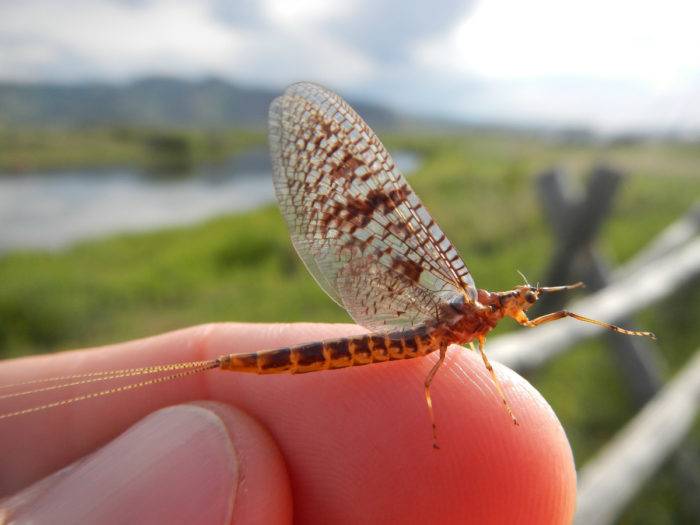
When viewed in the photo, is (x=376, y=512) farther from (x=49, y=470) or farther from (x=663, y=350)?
(x=663, y=350)

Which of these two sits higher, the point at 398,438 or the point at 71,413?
the point at 71,413

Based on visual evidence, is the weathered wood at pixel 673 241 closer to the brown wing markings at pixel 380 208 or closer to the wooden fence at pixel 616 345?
the wooden fence at pixel 616 345

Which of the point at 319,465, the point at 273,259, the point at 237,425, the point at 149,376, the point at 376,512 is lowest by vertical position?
the point at 376,512

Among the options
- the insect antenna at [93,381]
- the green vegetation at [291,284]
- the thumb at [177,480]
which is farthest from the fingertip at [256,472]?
the green vegetation at [291,284]

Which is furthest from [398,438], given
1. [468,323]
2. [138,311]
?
[138,311]

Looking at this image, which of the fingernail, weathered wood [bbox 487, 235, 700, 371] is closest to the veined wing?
the fingernail

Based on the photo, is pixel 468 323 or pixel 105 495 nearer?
pixel 105 495

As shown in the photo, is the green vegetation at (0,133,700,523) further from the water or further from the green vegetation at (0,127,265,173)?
the green vegetation at (0,127,265,173)
